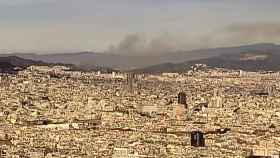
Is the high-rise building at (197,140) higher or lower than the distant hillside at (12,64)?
lower

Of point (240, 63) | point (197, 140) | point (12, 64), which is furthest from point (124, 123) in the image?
point (240, 63)

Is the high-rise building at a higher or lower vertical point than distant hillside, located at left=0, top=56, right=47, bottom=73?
lower

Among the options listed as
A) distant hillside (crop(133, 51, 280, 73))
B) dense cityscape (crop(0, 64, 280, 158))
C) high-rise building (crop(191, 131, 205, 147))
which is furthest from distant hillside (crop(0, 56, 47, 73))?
high-rise building (crop(191, 131, 205, 147))

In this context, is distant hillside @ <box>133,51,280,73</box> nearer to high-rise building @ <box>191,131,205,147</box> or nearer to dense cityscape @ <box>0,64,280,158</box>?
dense cityscape @ <box>0,64,280,158</box>

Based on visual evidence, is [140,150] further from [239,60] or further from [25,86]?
[239,60]

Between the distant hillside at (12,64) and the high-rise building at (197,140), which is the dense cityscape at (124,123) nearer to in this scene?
the high-rise building at (197,140)

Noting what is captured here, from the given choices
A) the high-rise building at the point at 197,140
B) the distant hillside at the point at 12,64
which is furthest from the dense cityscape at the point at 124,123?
the distant hillside at the point at 12,64
